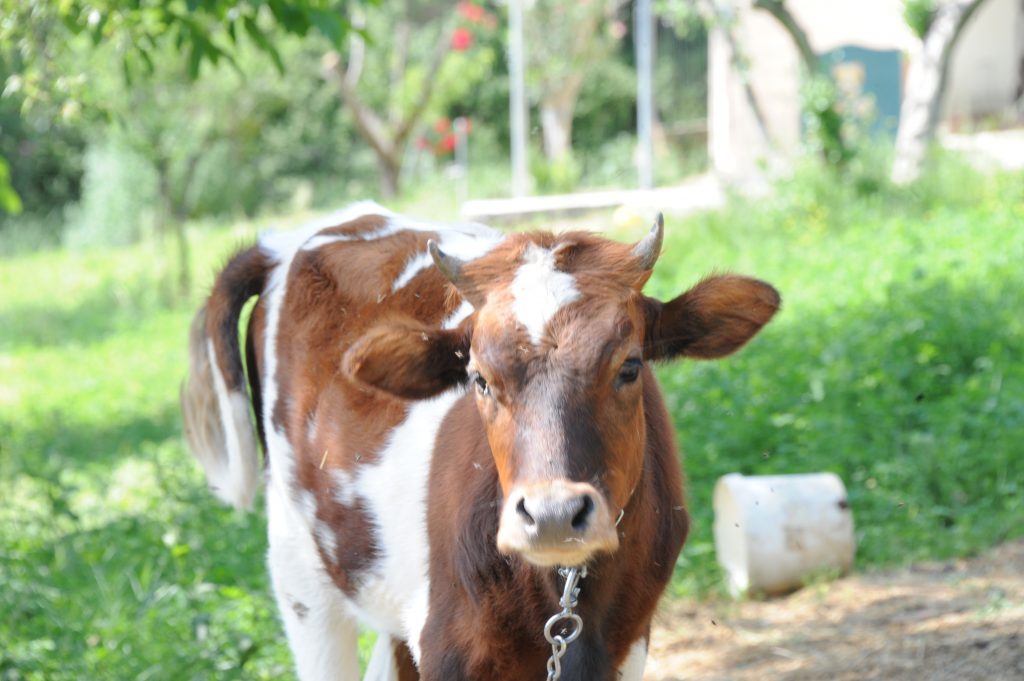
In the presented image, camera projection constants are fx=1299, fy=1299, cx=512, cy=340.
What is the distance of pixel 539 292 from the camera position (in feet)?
9.84

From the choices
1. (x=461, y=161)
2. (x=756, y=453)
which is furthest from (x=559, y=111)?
(x=756, y=453)

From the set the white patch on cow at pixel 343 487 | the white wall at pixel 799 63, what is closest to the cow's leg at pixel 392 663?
the white patch on cow at pixel 343 487

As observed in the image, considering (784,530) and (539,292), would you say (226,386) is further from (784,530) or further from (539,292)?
(784,530)

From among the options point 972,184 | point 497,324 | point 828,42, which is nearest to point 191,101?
point 828,42

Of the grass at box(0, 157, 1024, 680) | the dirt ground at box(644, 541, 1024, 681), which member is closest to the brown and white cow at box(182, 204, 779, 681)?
the grass at box(0, 157, 1024, 680)

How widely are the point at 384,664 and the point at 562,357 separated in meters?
1.82

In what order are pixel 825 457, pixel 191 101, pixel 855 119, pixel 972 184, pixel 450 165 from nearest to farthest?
pixel 825 457 → pixel 972 184 → pixel 855 119 → pixel 191 101 → pixel 450 165

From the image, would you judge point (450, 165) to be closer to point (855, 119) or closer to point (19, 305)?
point (19, 305)

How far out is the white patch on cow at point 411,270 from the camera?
3951 millimetres

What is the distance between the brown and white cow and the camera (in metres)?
2.88

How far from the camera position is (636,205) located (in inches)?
585

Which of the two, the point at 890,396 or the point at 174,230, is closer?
the point at 890,396

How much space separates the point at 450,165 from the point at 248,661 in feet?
72.6

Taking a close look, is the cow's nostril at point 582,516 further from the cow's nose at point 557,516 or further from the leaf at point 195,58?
the leaf at point 195,58
